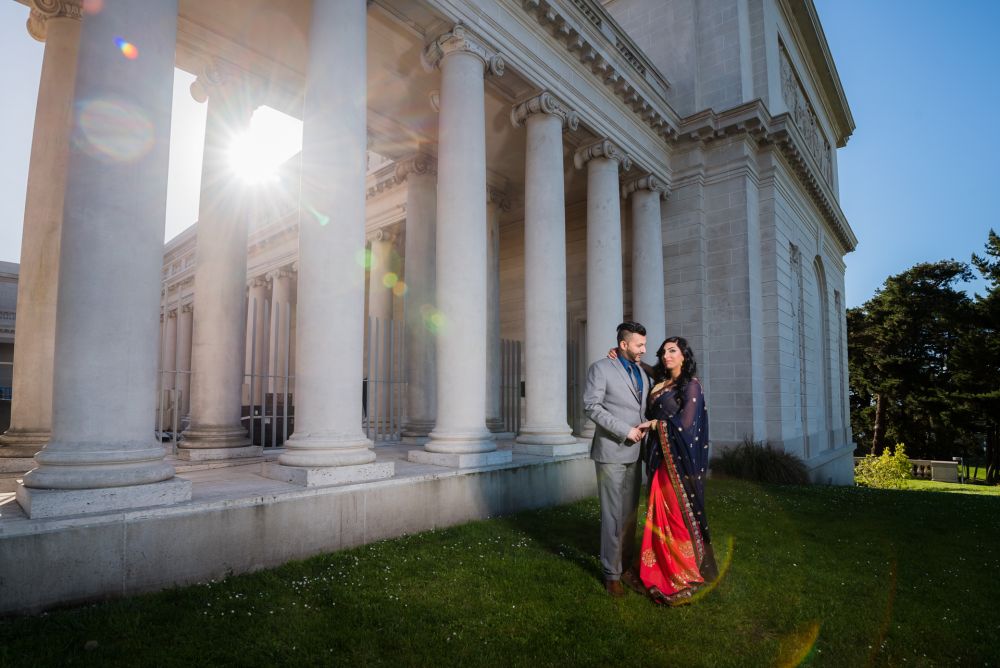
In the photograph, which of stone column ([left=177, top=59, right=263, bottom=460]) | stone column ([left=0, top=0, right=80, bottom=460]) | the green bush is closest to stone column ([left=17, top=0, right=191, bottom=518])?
stone column ([left=0, top=0, right=80, bottom=460])

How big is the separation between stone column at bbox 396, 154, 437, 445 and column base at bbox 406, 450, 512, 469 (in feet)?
21.4

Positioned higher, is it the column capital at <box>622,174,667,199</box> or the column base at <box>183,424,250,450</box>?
the column capital at <box>622,174,667,199</box>

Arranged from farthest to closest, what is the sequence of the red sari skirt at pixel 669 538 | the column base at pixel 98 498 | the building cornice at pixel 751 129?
the building cornice at pixel 751 129
the red sari skirt at pixel 669 538
the column base at pixel 98 498

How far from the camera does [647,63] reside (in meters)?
18.9

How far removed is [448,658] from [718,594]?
348 centimetres

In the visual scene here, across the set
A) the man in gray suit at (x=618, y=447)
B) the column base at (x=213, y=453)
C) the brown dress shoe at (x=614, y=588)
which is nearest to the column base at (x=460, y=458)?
the column base at (x=213, y=453)

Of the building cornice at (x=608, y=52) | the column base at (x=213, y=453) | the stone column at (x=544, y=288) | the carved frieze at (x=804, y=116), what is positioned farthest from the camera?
the carved frieze at (x=804, y=116)

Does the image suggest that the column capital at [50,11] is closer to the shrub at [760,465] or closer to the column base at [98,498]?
the column base at [98,498]

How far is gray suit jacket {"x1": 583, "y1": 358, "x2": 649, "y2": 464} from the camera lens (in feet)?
21.9

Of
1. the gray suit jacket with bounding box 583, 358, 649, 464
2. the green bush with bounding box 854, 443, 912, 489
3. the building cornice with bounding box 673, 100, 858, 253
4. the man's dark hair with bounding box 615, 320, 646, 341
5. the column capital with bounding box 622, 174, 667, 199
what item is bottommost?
the green bush with bounding box 854, 443, 912, 489

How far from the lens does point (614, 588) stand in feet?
21.5

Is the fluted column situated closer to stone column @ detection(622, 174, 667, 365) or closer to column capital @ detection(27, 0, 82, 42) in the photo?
stone column @ detection(622, 174, 667, 365)

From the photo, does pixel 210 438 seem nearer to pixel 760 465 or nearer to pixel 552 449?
pixel 552 449

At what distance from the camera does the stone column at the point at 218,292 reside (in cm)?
1172
